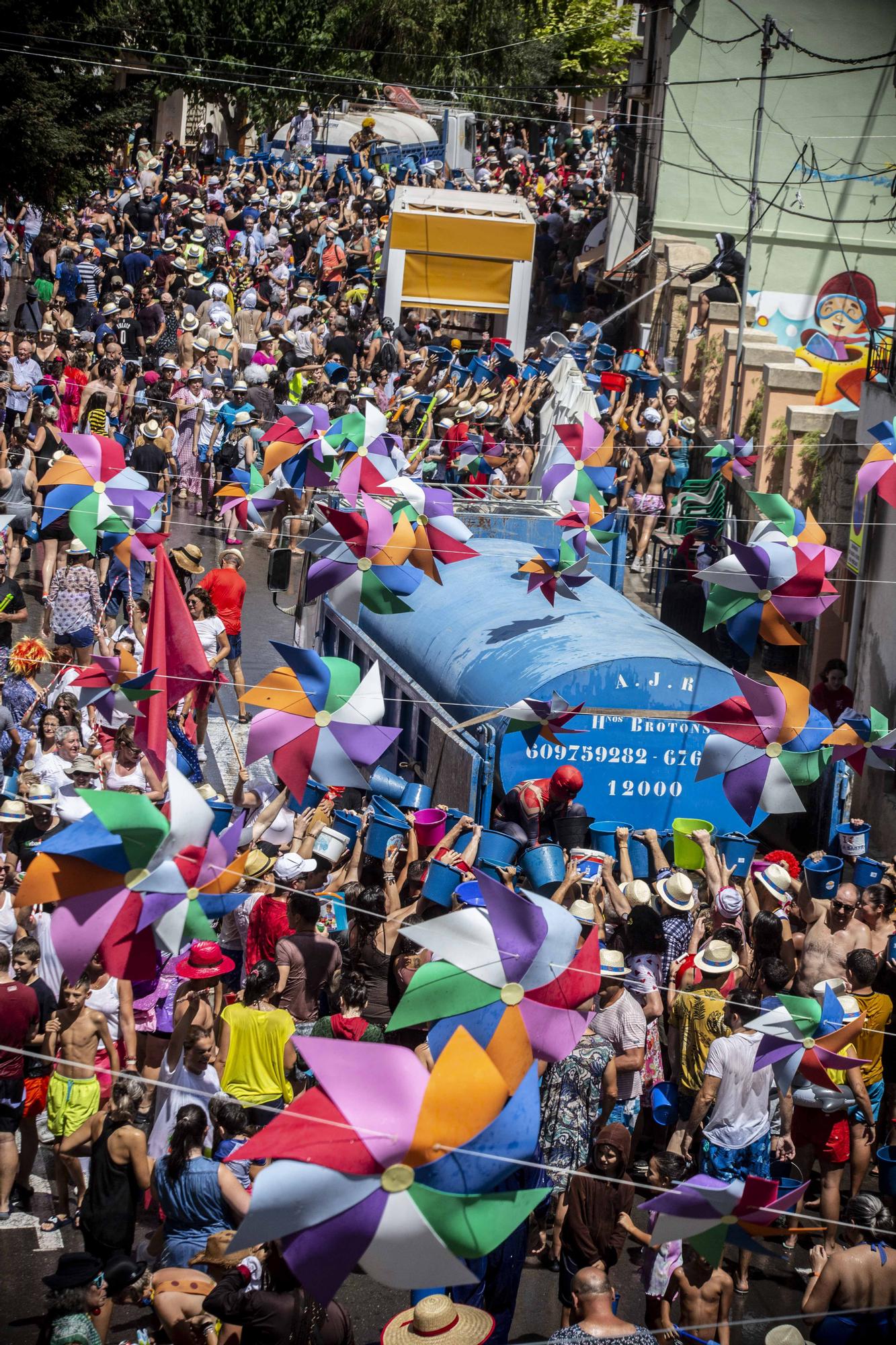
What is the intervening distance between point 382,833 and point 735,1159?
3498 mm

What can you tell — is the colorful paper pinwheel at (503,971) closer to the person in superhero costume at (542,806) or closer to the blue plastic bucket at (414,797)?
the person in superhero costume at (542,806)

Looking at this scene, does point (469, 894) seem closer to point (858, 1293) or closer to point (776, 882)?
point (776, 882)

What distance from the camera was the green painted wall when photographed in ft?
92.5

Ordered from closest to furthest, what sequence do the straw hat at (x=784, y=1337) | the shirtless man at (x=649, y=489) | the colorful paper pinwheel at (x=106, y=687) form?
the straw hat at (x=784, y=1337)
the colorful paper pinwheel at (x=106, y=687)
the shirtless man at (x=649, y=489)

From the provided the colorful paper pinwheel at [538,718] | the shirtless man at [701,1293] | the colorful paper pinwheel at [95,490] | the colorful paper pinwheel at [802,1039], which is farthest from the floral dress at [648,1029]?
the colorful paper pinwheel at [95,490]

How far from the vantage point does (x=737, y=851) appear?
1033cm

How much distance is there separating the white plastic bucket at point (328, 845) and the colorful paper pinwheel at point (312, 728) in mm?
452

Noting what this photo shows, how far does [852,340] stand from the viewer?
2464cm

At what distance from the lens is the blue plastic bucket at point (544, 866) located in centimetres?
941

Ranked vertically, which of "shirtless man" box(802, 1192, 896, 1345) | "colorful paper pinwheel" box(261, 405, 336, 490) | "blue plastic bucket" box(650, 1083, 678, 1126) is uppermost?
→ "colorful paper pinwheel" box(261, 405, 336, 490)

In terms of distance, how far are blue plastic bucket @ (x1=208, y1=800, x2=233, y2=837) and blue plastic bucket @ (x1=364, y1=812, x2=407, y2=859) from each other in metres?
1.41

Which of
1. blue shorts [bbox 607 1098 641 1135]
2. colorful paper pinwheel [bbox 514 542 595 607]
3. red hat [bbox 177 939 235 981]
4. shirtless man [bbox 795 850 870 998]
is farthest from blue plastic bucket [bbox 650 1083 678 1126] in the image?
colorful paper pinwheel [bbox 514 542 595 607]

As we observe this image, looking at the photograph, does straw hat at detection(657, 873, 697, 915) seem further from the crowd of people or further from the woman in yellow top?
the woman in yellow top

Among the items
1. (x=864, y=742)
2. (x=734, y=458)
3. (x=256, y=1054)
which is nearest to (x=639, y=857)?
(x=864, y=742)
